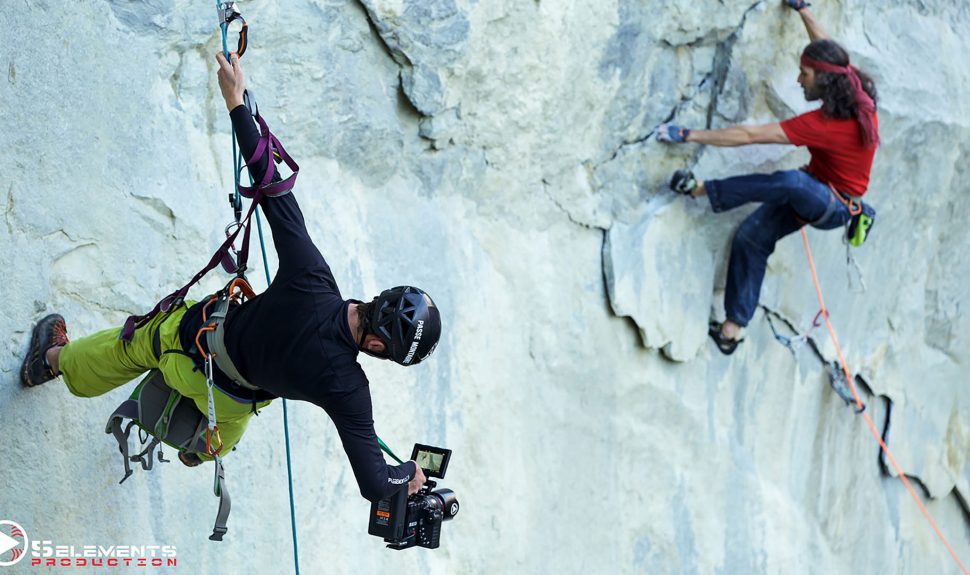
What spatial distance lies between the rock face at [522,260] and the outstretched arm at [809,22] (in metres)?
0.16

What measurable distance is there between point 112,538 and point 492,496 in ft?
7.02

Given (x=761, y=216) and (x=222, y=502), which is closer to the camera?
(x=222, y=502)

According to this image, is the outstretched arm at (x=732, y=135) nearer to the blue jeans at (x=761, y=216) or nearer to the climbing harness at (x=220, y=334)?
the blue jeans at (x=761, y=216)

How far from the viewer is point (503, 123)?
6.03 m

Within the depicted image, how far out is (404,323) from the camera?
3.43 meters

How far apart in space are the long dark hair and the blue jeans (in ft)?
1.56

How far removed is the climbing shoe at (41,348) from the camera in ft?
13.9

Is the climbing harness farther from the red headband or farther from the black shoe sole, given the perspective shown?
the red headband

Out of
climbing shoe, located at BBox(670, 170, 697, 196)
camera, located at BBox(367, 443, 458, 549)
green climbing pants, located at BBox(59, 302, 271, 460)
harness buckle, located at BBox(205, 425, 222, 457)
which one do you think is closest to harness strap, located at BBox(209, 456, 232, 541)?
harness buckle, located at BBox(205, 425, 222, 457)

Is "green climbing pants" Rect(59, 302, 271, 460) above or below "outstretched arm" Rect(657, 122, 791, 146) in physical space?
below

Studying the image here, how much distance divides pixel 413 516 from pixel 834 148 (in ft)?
12.2

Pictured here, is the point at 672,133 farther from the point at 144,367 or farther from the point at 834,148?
the point at 144,367

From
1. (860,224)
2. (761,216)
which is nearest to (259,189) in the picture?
(761,216)

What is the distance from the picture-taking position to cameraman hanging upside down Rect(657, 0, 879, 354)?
621 cm
